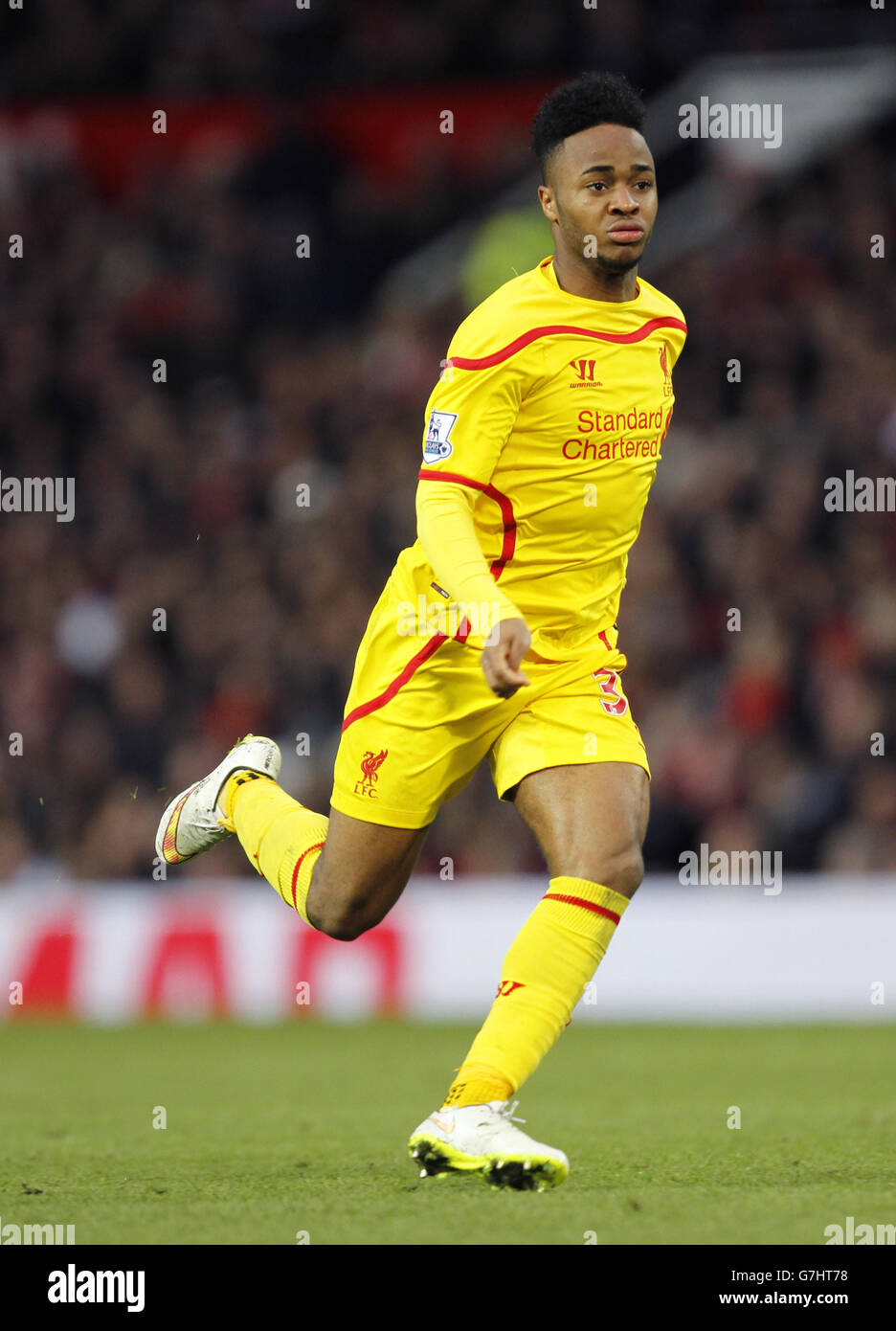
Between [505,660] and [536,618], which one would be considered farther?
[536,618]

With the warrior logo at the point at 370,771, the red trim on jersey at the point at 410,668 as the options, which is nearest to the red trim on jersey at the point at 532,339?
the red trim on jersey at the point at 410,668

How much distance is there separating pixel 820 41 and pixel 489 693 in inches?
456

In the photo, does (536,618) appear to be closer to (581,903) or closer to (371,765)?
(371,765)

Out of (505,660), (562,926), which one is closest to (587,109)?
(505,660)

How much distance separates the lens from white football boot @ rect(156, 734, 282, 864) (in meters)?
6.09

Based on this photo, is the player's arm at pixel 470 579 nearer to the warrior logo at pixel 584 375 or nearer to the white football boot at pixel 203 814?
the warrior logo at pixel 584 375

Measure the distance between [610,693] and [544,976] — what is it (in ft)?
2.52

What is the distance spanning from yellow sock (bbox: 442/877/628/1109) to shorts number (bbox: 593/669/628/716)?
50 cm

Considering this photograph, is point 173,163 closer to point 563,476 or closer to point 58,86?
point 58,86

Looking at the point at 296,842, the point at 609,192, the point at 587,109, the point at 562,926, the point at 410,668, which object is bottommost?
the point at 562,926

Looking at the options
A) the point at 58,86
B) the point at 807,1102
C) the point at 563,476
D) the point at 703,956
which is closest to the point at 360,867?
the point at 563,476

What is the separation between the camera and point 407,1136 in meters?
6.19

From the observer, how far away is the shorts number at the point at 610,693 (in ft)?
17.1

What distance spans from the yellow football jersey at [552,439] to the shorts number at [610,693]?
8 centimetres
